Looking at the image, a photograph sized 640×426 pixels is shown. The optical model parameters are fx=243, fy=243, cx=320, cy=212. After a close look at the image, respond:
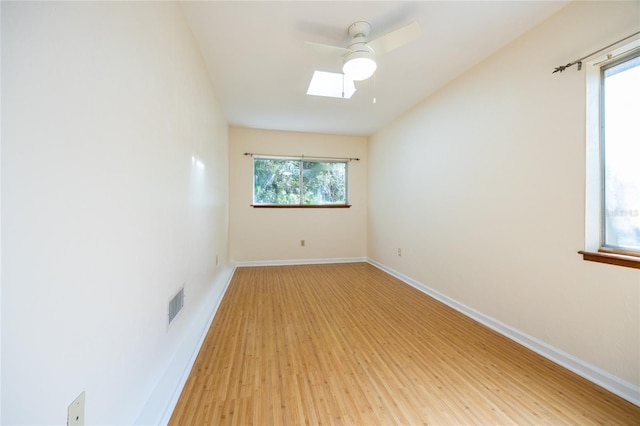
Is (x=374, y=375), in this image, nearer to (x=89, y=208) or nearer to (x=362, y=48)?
(x=89, y=208)

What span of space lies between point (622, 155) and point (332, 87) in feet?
8.35

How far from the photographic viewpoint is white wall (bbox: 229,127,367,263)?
4383mm

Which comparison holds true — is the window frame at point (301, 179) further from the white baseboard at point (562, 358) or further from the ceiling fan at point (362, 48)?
the ceiling fan at point (362, 48)

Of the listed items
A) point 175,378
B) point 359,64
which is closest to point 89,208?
point 175,378

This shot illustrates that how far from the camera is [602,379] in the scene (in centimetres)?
145

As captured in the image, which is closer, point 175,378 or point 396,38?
point 175,378

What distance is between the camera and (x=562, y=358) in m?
1.65

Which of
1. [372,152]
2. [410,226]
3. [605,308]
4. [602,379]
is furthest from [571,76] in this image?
[372,152]

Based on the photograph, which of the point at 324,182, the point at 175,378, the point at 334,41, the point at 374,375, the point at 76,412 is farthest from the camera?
the point at 324,182

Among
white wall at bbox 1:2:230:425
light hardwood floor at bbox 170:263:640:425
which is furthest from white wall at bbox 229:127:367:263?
white wall at bbox 1:2:230:425

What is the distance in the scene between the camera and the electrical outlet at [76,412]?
72 centimetres

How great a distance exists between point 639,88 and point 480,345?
74.7 inches

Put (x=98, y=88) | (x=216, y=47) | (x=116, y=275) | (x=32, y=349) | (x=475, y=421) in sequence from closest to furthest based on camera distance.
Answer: (x=32, y=349), (x=98, y=88), (x=116, y=275), (x=475, y=421), (x=216, y=47)

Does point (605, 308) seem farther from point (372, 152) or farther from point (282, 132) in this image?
point (282, 132)
